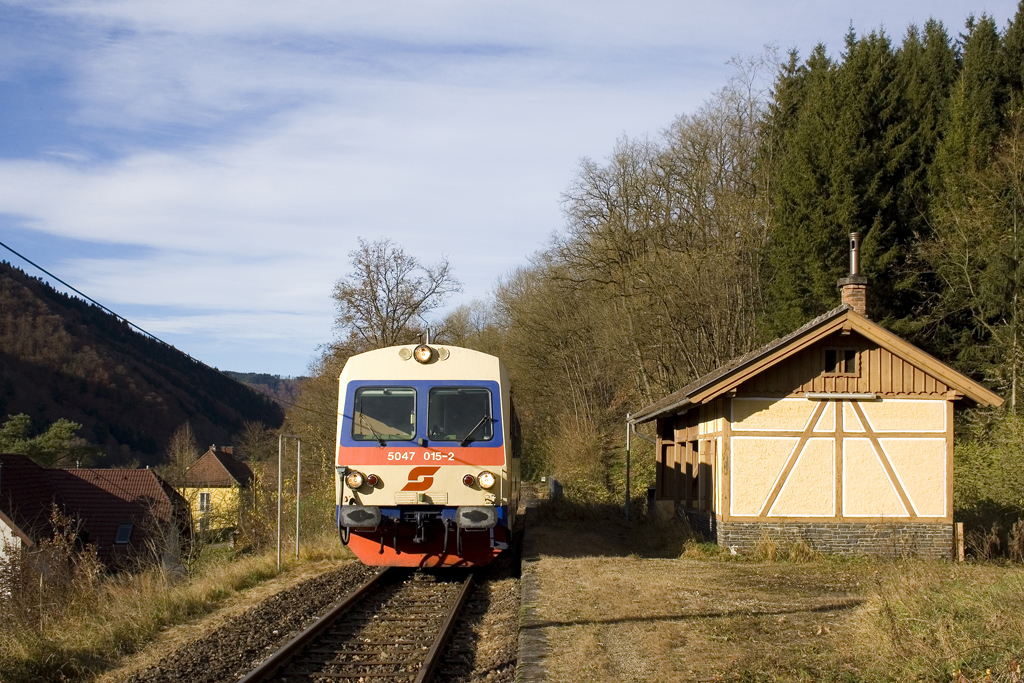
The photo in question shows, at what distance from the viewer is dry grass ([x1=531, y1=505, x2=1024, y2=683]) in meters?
5.98

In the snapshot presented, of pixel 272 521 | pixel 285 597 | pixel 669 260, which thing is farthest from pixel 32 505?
pixel 285 597

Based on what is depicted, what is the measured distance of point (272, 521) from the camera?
1792cm

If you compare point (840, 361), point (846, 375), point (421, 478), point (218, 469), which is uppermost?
point (840, 361)

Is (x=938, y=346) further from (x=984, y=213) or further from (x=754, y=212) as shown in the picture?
(x=754, y=212)

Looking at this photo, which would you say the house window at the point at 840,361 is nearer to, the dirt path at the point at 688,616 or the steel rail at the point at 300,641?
the dirt path at the point at 688,616

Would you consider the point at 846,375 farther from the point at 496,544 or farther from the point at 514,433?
the point at 496,544

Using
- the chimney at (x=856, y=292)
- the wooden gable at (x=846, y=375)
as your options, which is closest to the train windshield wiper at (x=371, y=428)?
the wooden gable at (x=846, y=375)

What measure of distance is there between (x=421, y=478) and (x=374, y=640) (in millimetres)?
3179

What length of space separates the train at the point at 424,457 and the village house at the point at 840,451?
3.90 meters

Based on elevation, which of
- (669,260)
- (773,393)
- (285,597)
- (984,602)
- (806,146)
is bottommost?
(285,597)

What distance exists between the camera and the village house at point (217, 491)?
23500 millimetres

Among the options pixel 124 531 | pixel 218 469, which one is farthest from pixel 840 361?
pixel 218 469

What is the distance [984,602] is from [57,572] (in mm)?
9392

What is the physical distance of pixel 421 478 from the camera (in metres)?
11.1
